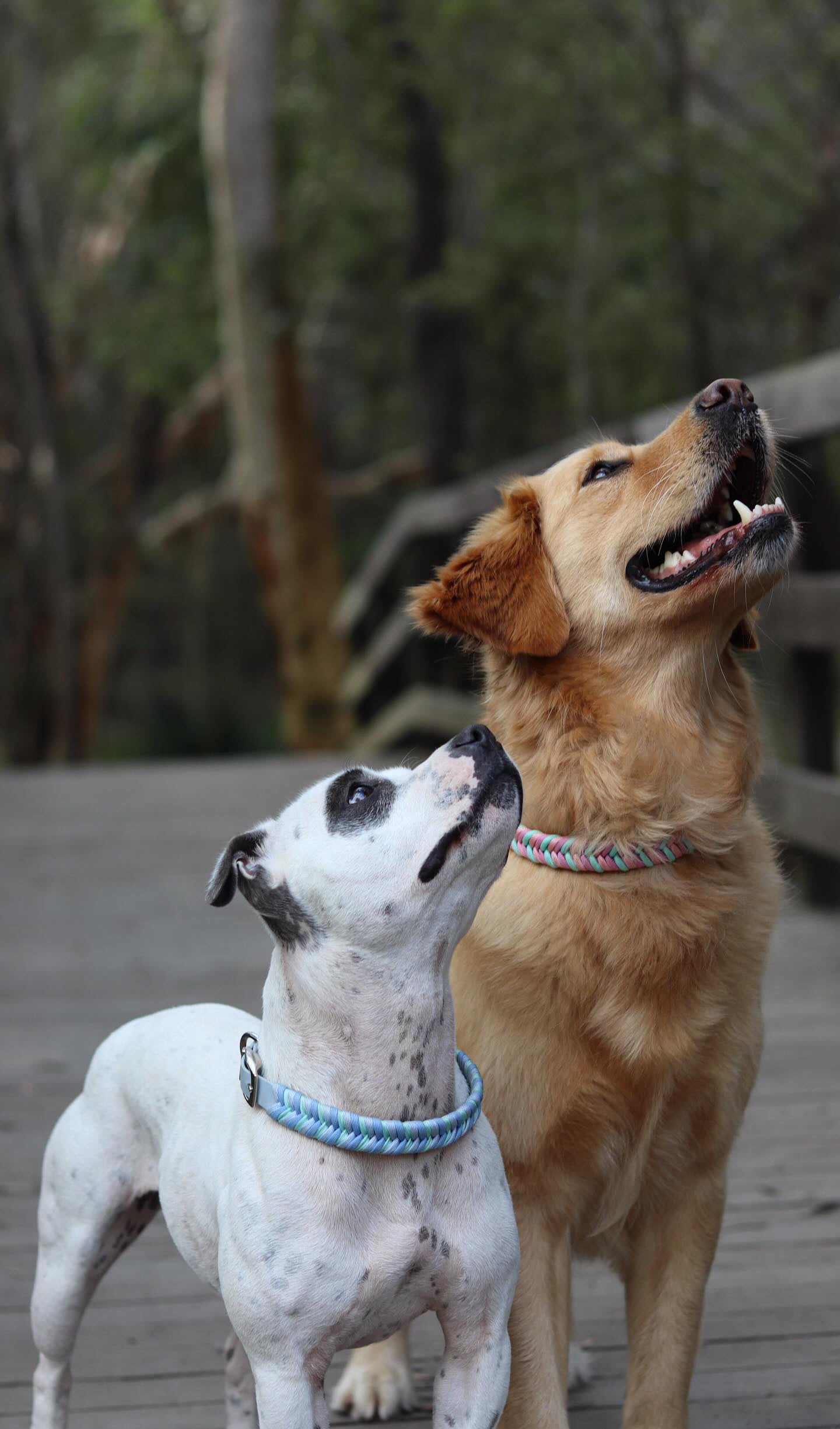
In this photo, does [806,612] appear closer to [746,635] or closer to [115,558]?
[746,635]

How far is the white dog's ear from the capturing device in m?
1.89

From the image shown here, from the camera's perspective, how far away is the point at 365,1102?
1.85 m

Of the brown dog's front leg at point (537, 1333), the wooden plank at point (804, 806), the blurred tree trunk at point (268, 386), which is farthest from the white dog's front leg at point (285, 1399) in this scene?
the blurred tree trunk at point (268, 386)

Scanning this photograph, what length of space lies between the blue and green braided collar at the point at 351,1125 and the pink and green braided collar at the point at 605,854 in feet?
1.79

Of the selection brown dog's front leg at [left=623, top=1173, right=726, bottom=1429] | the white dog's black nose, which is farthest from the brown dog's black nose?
brown dog's front leg at [left=623, top=1173, right=726, bottom=1429]

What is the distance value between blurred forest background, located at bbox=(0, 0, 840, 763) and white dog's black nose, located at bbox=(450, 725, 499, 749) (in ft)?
29.0

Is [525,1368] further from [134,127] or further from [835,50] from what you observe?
[134,127]

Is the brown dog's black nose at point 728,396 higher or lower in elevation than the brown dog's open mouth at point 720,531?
higher

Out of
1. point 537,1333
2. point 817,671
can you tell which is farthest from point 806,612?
point 537,1333

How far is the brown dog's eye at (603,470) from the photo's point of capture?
2.66 meters

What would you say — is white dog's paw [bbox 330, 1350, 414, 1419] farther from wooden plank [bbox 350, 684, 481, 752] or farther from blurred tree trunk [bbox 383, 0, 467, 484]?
blurred tree trunk [bbox 383, 0, 467, 484]

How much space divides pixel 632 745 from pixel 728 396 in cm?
61

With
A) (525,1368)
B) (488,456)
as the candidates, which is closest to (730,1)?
(488,456)

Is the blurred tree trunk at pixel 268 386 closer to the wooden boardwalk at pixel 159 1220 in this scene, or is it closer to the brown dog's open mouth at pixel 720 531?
the wooden boardwalk at pixel 159 1220
